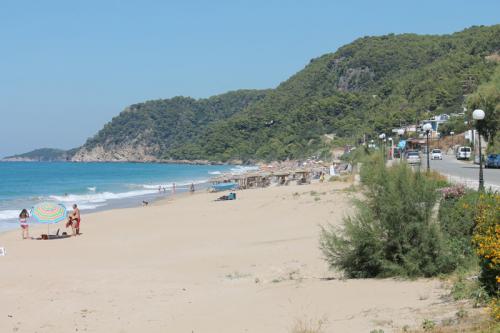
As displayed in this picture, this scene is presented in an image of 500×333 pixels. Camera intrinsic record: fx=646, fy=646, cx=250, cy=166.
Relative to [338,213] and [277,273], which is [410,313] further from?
[338,213]

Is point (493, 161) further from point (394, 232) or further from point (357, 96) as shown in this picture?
point (357, 96)

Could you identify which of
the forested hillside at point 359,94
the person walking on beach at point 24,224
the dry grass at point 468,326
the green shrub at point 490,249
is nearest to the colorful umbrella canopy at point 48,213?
the person walking on beach at point 24,224

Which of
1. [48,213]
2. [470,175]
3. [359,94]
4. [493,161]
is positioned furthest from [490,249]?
[359,94]

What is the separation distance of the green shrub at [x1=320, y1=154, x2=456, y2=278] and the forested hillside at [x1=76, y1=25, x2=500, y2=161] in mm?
85117

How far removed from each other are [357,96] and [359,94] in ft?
9.42

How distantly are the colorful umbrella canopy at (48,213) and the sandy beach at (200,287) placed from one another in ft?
2.95

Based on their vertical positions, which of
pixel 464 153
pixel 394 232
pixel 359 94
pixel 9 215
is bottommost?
pixel 9 215

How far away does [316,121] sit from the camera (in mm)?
141250

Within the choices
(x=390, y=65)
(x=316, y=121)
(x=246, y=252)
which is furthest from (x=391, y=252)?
(x=390, y=65)

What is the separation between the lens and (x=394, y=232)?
9.45 metres

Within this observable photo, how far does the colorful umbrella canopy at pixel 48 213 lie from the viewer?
20.9m

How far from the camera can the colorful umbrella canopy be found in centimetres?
2089

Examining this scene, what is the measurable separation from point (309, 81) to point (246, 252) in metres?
163

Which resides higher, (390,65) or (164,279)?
(390,65)
